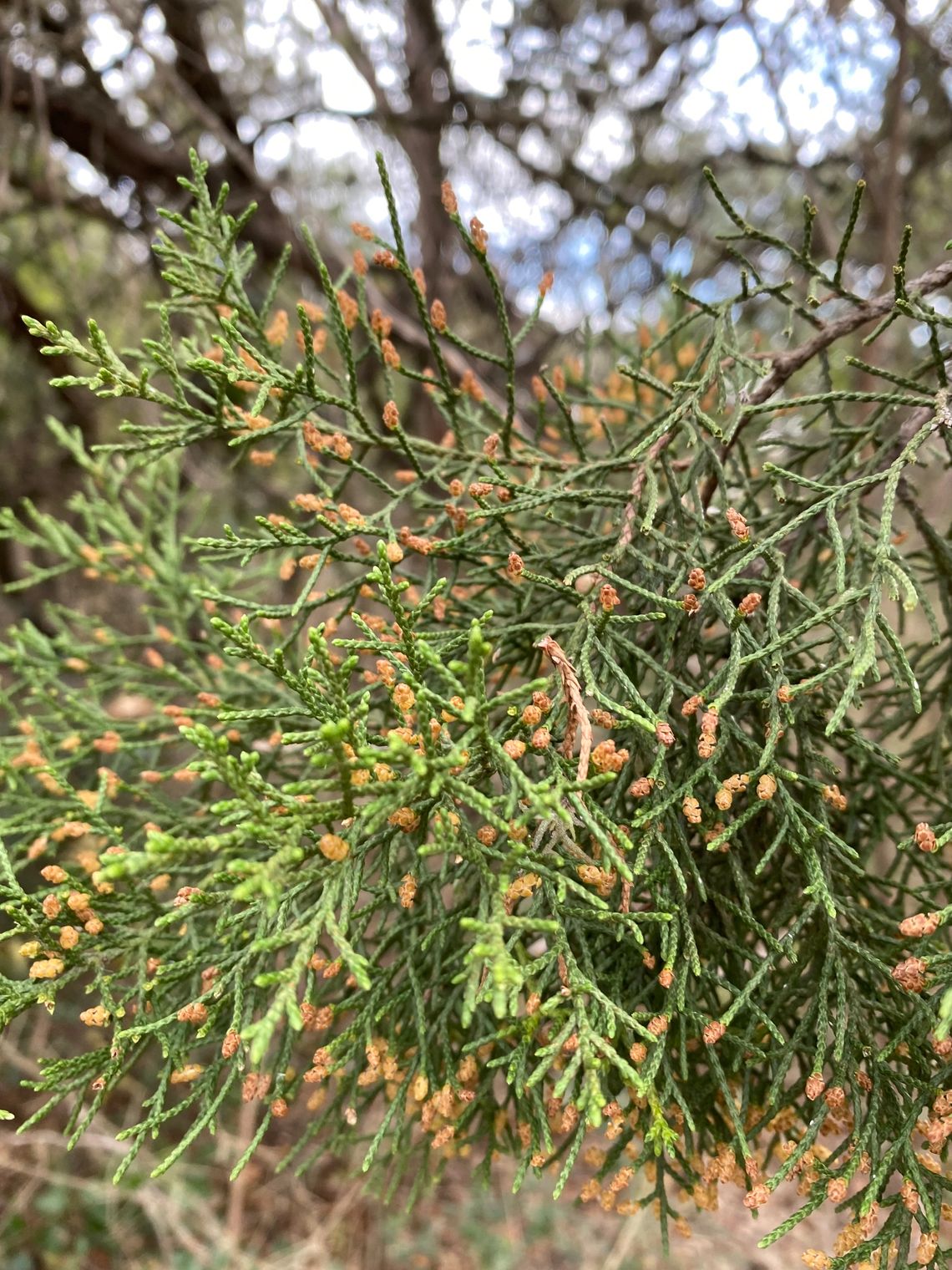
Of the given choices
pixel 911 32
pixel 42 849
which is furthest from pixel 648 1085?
pixel 911 32

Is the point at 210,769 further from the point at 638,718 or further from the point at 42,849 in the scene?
the point at 42,849

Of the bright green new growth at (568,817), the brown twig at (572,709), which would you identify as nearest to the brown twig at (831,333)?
the bright green new growth at (568,817)

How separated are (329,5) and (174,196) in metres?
1.22

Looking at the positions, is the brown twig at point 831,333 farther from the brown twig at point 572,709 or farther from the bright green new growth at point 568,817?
the brown twig at point 572,709

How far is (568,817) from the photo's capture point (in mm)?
1179

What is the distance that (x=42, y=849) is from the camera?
2.04 metres

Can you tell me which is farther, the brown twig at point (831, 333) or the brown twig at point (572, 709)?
the brown twig at point (831, 333)

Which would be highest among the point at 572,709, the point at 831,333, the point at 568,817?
the point at 831,333

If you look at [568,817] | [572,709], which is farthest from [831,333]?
[568,817]

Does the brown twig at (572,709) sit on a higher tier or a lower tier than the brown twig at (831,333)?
lower

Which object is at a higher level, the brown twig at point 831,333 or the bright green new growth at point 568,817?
the brown twig at point 831,333

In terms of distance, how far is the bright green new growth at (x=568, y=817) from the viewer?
127 centimetres

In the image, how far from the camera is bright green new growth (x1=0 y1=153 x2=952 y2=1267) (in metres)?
1.27

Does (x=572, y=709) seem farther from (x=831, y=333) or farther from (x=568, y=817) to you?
(x=831, y=333)
